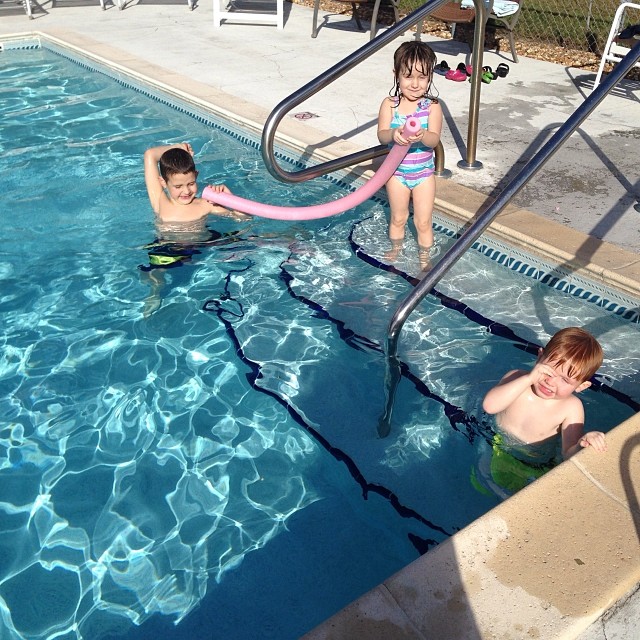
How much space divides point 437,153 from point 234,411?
9.01 feet

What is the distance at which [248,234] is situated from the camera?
5.40 metres

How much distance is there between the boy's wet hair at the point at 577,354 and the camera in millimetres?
2914

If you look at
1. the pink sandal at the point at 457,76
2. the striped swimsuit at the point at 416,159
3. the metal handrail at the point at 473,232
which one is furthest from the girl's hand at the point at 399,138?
the pink sandal at the point at 457,76

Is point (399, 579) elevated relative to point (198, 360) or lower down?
elevated

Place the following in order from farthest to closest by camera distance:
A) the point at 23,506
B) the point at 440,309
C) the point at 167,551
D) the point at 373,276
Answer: the point at 373,276
the point at 440,309
the point at 23,506
the point at 167,551

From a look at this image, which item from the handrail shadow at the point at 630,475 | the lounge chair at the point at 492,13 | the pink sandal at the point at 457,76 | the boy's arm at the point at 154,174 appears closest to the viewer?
the handrail shadow at the point at 630,475

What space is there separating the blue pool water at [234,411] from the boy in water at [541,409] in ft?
0.57

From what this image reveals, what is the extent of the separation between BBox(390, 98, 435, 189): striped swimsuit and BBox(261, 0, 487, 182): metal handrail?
11.2 inches

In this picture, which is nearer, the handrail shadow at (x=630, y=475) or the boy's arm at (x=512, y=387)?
the handrail shadow at (x=630, y=475)

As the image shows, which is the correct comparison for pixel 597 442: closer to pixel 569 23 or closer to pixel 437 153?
pixel 437 153

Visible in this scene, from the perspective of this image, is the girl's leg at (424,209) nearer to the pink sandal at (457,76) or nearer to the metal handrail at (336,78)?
the metal handrail at (336,78)

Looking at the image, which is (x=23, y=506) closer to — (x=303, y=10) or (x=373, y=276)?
(x=373, y=276)

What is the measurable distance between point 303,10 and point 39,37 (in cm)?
453

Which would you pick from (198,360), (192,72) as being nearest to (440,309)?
(198,360)
